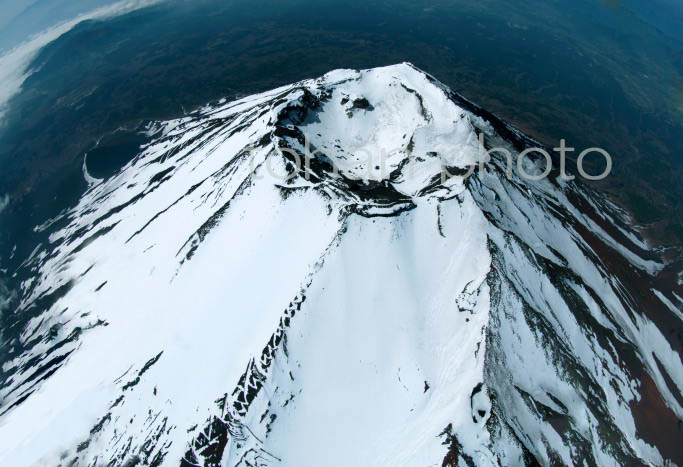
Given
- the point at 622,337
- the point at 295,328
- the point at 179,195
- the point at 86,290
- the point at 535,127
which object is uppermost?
the point at 295,328

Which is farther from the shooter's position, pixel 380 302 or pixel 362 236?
pixel 362 236

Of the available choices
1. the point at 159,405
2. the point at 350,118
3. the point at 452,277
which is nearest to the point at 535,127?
the point at 350,118

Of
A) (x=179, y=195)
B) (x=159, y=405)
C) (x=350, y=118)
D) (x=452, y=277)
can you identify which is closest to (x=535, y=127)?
(x=350, y=118)

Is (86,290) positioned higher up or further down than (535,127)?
higher up

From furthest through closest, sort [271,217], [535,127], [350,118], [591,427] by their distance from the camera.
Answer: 1. [535,127]
2. [350,118]
3. [271,217]
4. [591,427]

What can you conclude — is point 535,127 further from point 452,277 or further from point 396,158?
point 452,277

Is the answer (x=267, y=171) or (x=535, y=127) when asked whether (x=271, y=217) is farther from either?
(x=535, y=127)

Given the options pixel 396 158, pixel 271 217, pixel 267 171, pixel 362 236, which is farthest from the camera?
pixel 396 158
